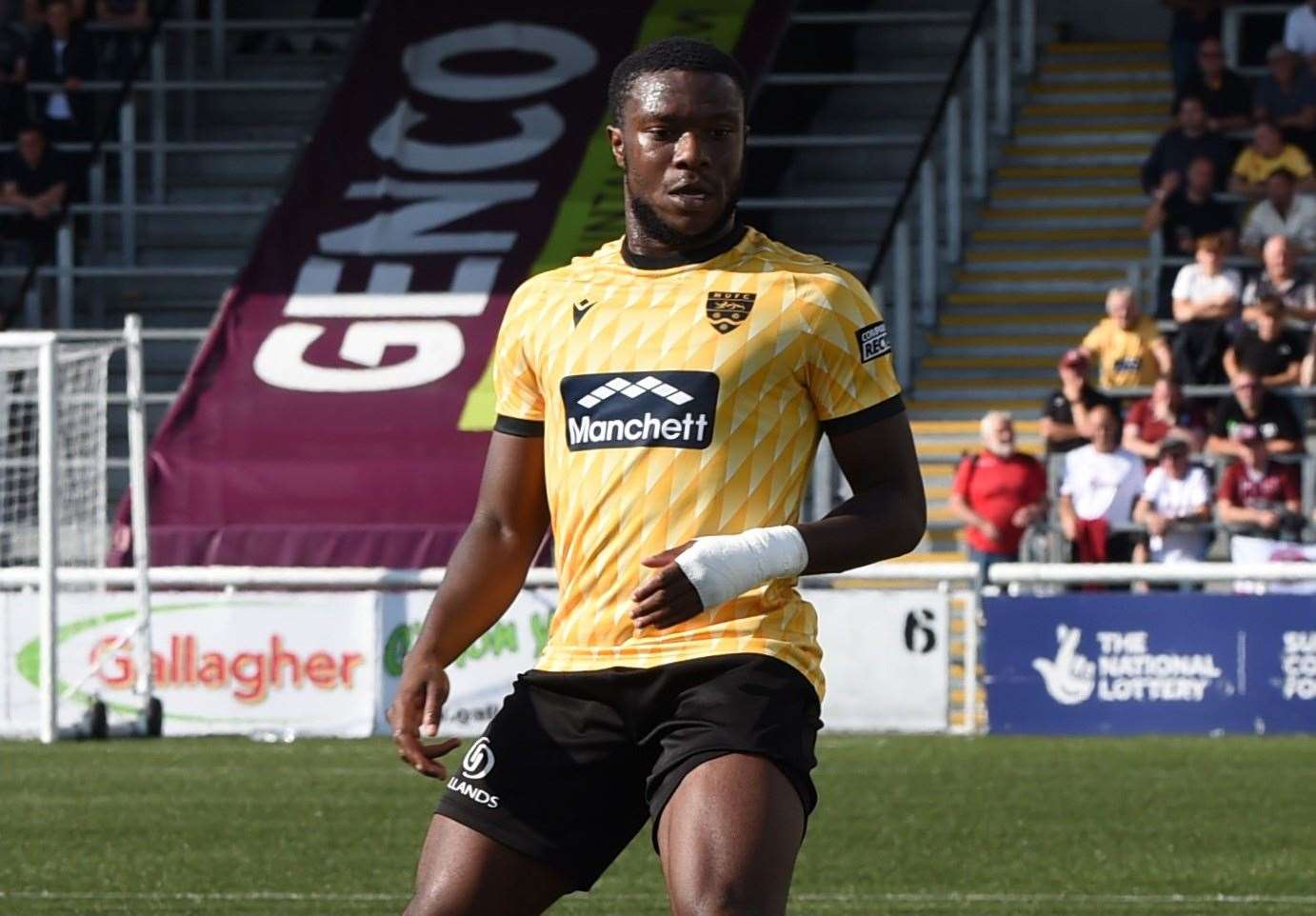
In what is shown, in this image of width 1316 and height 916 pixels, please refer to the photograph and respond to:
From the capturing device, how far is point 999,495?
17422 millimetres

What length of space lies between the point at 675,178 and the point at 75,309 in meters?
19.5

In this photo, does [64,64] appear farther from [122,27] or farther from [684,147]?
[684,147]

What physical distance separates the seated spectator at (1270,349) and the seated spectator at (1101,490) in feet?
3.53

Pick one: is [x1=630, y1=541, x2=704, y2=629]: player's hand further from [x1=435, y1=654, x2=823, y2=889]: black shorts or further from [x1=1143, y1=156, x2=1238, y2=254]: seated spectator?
[x1=1143, y1=156, x2=1238, y2=254]: seated spectator

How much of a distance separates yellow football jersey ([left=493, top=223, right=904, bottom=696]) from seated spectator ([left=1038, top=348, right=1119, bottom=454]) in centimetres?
1302

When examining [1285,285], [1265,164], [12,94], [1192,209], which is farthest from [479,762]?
[12,94]

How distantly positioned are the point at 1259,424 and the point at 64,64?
11.2 m

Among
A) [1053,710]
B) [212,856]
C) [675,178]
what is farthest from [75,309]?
[675,178]

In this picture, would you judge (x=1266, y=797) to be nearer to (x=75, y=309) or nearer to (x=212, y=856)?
(x=212, y=856)

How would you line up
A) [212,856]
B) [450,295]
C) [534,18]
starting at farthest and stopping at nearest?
[534,18] < [450,295] < [212,856]

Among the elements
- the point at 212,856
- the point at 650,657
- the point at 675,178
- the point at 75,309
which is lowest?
the point at 75,309

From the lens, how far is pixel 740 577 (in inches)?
172

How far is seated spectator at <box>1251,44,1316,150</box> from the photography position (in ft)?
68.0

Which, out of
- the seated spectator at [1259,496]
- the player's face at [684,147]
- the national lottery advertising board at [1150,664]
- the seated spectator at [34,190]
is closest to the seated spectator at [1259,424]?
the seated spectator at [1259,496]
